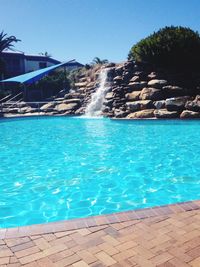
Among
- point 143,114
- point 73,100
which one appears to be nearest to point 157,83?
point 143,114

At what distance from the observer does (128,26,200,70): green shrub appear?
19219 mm

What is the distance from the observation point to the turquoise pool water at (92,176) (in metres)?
5.23

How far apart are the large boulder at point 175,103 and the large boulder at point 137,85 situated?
3159 millimetres

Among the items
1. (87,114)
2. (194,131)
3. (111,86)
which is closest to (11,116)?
(87,114)

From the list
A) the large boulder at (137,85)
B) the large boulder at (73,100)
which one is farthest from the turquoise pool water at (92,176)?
the large boulder at (73,100)

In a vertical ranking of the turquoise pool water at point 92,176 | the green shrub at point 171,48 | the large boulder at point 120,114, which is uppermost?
the green shrub at point 171,48

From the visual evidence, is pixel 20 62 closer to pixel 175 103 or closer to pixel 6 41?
pixel 6 41

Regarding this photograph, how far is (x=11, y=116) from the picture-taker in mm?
23219

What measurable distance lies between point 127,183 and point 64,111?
18.0 m

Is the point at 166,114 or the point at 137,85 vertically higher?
the point at 137,85

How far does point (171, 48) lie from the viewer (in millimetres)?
19234

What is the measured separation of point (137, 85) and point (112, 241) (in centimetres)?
1743

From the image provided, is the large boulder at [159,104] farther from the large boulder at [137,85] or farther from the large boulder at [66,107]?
the large boulder at [66,107]

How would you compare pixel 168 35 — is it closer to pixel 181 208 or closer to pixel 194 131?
pixel 194 131
